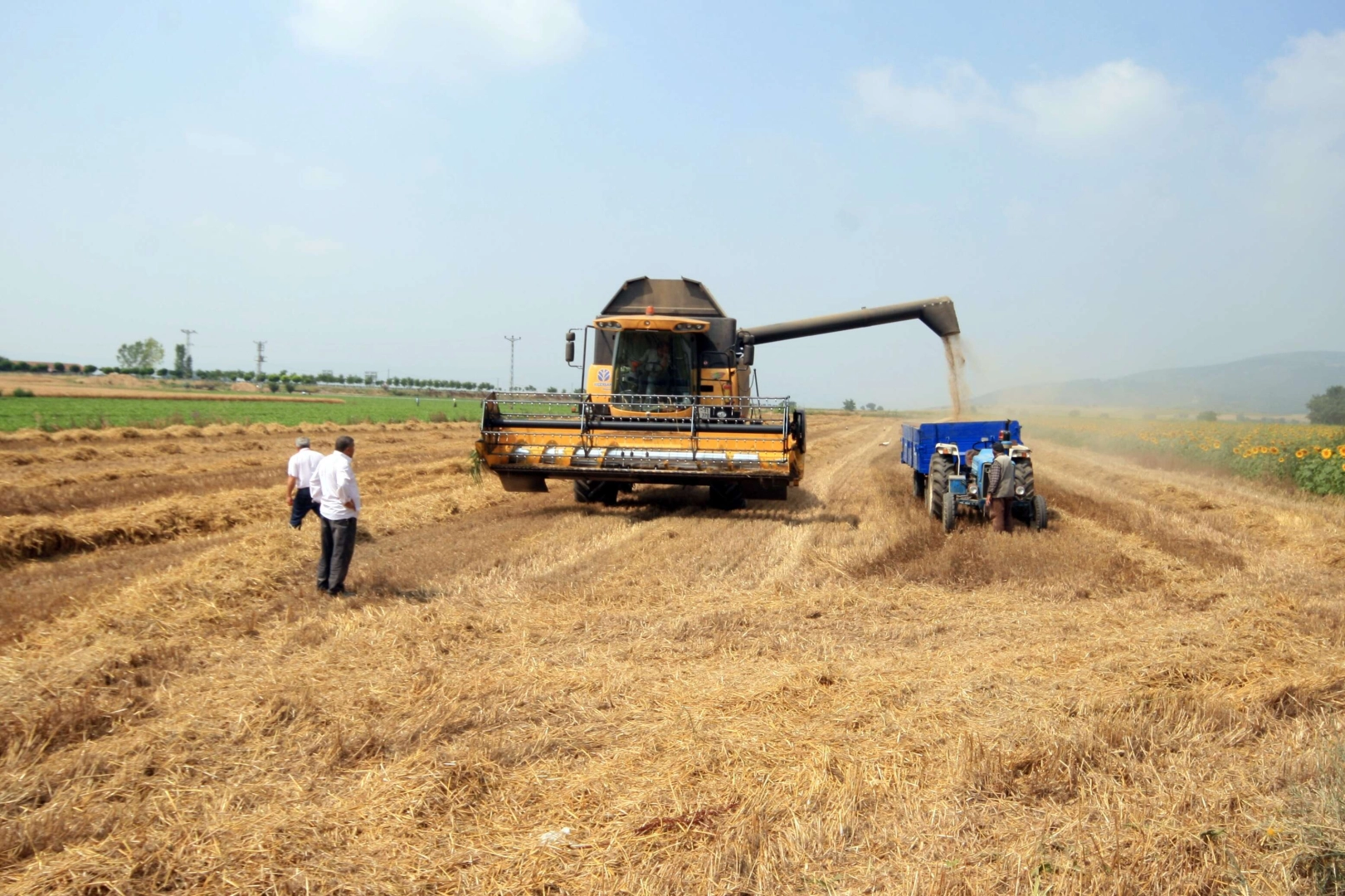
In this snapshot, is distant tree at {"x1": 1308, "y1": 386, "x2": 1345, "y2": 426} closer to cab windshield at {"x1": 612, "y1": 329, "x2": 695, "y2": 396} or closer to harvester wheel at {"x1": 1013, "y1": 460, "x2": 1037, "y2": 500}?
harvester wheel at {"x1": 1013, "y1": 460, "x2": 1037, "y2": 500}

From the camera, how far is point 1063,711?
5.01 m

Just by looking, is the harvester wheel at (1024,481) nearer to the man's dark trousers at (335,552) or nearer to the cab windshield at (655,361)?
the cab windshield at (655,361)

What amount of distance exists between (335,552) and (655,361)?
711 centimetres

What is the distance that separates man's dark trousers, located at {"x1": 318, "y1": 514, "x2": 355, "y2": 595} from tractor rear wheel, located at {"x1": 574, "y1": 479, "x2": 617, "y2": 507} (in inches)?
234

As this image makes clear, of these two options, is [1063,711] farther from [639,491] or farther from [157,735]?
[639,491]

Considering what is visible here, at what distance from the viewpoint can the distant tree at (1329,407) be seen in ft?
155

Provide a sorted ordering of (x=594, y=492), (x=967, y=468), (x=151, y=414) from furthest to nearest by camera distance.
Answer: (x=151, y=414), (x=594, y=492), (x=967, y=468)

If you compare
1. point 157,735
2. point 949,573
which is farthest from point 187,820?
point 949,573

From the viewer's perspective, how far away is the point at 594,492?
1375 cm

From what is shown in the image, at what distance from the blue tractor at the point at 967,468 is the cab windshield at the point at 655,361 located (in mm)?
3653

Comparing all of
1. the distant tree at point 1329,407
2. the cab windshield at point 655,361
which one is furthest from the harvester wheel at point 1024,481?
the distant tree at point 1329,407

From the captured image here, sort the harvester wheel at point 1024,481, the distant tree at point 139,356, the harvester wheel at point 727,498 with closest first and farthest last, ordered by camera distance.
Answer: the harvester wheel at point 1024,481
the harvester wheel at point 727,498
the distant tree at point 139,356

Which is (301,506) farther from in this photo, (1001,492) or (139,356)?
(139,356)

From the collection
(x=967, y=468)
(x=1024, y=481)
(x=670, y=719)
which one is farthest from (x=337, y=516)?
(x=967, y=468)
